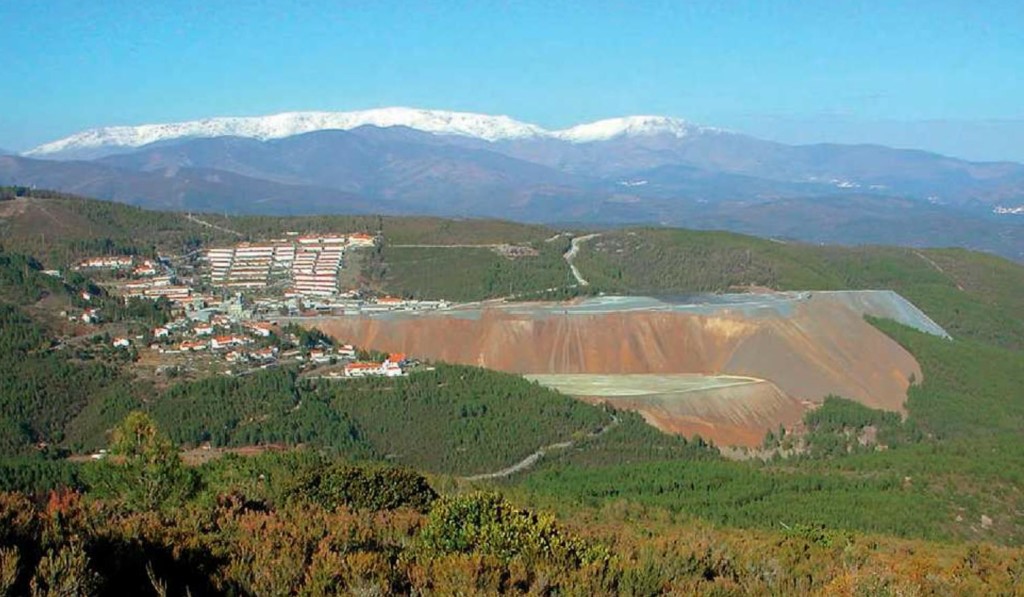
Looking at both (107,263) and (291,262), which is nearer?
(107,263)

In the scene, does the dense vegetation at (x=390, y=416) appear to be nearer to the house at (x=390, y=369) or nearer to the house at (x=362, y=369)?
the house at (x=390, y=369)

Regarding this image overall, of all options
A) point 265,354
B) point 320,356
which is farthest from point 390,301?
point 265,354

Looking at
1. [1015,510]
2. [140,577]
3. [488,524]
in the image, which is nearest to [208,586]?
[140,577]

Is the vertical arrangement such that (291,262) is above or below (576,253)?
below

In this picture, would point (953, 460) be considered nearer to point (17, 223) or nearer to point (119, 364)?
point (119, 364)

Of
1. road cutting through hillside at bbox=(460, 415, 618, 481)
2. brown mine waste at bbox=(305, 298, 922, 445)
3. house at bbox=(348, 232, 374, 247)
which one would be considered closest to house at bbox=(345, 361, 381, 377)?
brown mine waste at bbox=(305, 298, 922, 445)

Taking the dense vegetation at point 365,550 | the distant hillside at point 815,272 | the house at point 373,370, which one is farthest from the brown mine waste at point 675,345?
the dense vegetation at point 365,550

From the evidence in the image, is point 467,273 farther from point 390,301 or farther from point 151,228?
point 151,228
